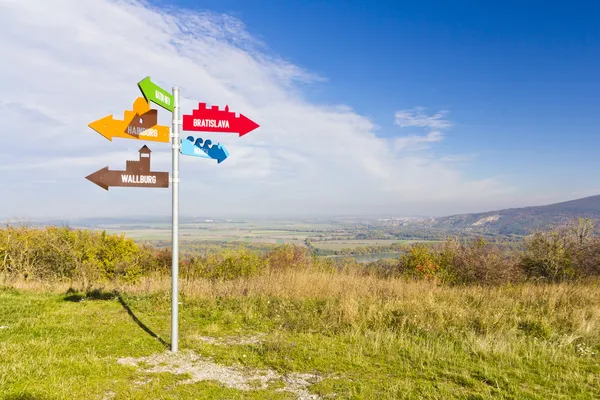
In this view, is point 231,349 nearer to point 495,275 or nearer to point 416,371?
point 416,371

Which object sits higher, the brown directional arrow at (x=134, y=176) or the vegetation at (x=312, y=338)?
the brown directional arrow at (x=134, y=176)

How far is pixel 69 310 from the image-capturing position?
7.80 m

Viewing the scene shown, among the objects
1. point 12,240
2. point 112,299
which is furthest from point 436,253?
point 12,240

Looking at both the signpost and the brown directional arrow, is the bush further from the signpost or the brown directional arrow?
the brown directional arrow

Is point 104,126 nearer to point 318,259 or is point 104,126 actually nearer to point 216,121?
point 216,121

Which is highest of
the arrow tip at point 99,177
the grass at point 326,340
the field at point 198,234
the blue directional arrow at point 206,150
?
the blue directional arrow at point 206,150

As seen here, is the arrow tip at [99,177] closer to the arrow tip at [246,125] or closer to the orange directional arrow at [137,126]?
the orange directional arrow at [137,126]

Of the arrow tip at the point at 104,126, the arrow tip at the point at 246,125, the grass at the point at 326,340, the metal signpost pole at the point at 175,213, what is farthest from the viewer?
the arrow tip at the point at 246,125

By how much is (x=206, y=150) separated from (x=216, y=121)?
1.65 ft

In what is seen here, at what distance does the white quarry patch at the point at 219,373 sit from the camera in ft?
14.5

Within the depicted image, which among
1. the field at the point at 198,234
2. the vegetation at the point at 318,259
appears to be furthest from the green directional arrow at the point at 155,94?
the vegetation at the point at 318,259

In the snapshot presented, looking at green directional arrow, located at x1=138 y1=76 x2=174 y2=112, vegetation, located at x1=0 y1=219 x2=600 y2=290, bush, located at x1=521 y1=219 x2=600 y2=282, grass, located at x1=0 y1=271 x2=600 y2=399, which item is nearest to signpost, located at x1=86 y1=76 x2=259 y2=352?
green directional arrow, located at x1=138 y1=76 x2=174 y2=112

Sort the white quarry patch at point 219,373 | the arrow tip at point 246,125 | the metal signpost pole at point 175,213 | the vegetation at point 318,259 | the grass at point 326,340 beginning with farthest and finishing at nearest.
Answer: the vegetation at point 318,259
the arrow tip at point 246,125
the metal signpost pole at point 175,213
the white quarry patch at point 219,373
the grass at point 326,340

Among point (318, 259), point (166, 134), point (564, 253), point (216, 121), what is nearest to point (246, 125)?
point (216, 121)
